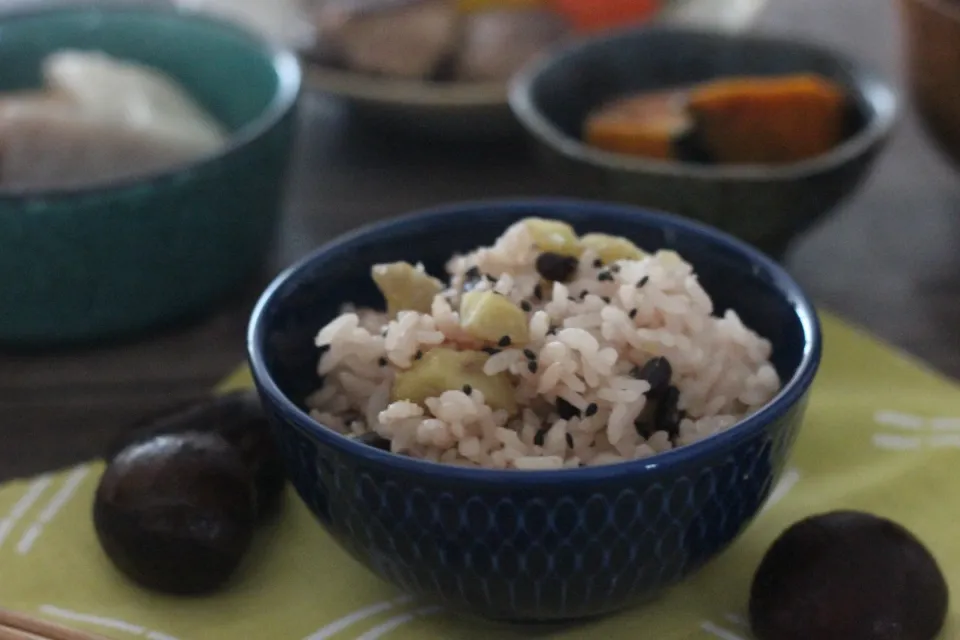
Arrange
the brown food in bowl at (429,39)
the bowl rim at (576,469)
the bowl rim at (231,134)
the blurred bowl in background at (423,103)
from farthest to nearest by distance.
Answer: the brown food in bowl at (429,39) → the blurred bowl in background at (423,103) → the bowl rim at (231,134) → the bowl rim at (576,469)

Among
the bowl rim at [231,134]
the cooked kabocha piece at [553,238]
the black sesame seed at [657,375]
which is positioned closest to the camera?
the black sesame seed at [657,375]

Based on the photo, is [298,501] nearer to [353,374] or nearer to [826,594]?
[353,374]

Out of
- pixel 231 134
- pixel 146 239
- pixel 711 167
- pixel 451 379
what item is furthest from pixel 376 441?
pixel 231 134

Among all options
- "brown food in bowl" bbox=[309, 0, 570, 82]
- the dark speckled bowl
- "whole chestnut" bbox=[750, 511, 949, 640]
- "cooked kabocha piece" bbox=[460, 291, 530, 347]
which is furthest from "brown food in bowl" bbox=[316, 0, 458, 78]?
"whole chestnut" bbox=[750, 511, 949, 640]

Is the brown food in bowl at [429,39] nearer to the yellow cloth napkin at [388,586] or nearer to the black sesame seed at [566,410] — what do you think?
the yellow cloth napkin at [388,586]

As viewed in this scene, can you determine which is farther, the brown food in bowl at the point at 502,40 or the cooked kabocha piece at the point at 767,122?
the brown food in bowl at the point at 502,40

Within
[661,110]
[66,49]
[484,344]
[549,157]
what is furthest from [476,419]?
[66,49]

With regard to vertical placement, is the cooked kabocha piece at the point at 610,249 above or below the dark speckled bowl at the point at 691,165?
above

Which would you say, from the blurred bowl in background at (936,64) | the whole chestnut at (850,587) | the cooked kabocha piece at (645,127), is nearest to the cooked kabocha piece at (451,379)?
the whole chestnut at (850,587)

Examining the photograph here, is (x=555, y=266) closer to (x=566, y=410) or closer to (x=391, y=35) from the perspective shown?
(x=566, y=410)
